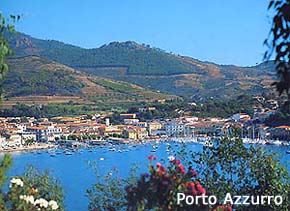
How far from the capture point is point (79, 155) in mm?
31500

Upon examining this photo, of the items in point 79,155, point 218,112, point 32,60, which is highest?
point 32,60

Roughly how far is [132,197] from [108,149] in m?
31.8

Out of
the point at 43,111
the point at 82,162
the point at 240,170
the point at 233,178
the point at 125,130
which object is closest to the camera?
the point at 240,170

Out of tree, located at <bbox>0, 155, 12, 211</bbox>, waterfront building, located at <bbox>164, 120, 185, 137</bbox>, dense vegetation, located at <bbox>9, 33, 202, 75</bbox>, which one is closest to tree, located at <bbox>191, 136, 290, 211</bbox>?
tree, located at <bbox>0, 155, 12, 211</bbox>

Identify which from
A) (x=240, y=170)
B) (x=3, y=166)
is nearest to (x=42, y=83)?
(x=240, y=170)

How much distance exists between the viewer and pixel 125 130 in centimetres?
4088

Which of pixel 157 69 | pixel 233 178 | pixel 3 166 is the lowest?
pixel 233 178

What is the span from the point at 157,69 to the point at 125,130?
155 ft

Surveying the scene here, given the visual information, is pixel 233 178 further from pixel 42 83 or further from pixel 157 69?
pixel 157 69

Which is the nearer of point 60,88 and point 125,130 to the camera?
point 125,130

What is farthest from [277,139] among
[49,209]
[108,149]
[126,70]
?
[126,70]

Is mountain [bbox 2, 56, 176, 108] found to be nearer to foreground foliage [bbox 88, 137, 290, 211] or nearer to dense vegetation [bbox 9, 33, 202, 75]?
dense vegetation [bbox 9, 33, 202, 75]

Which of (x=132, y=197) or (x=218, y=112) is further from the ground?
(x=218, y=112)

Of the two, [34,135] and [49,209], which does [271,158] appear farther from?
[34,135]
